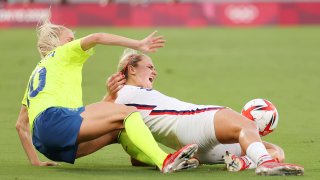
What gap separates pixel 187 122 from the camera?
904 cm

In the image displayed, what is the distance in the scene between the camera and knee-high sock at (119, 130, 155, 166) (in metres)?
9.05

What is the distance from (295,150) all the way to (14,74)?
12171 mm

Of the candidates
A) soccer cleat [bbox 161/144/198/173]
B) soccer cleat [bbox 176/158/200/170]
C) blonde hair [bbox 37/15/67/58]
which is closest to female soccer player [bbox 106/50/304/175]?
soccer cleat [bbox 176/158/200/170]

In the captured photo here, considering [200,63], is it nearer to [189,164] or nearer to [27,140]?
[27,140]

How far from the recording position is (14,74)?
21656 millimetres

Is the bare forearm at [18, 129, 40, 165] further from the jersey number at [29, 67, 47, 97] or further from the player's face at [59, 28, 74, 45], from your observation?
the player's face at [59, 28, 74, 45]

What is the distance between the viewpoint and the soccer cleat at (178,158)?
8477mm

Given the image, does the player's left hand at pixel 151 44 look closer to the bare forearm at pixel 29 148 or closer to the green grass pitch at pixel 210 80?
the green grass pitch at pixel 210 80

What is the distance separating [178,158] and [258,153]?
0.74 metres

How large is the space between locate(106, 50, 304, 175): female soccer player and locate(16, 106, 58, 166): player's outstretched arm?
0.88 m

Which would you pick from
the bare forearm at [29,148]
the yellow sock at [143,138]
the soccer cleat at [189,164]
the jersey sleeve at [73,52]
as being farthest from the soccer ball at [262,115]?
the bare forearm at [29,148]

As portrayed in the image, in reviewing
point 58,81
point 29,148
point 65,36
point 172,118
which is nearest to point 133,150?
point 172,118

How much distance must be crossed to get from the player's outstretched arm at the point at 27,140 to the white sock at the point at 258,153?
2188 mm

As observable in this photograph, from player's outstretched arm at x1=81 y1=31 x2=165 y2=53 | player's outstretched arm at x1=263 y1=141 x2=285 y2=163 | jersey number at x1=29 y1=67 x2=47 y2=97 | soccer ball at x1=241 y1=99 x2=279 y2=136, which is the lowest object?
player's outstretched arm at x1=263 y1=141 x2=285 y2=163
